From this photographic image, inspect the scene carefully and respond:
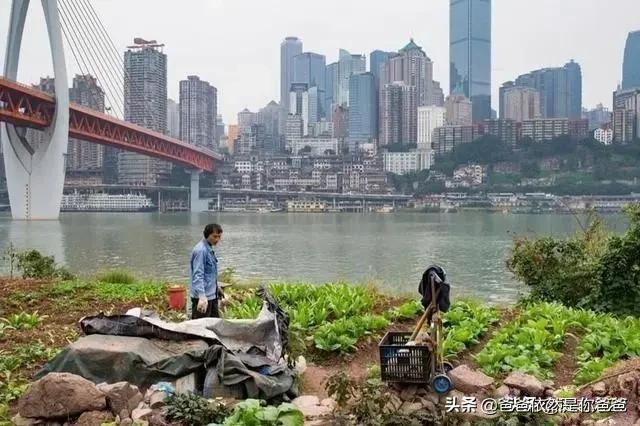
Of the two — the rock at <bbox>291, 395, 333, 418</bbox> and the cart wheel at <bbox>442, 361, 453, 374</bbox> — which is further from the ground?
the cart wheel at <bbox>442, 361, 453, 374</bbox>

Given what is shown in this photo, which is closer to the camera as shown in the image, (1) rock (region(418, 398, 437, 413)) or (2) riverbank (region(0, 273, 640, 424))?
(1) rock (region(418, 398, 437, 413))

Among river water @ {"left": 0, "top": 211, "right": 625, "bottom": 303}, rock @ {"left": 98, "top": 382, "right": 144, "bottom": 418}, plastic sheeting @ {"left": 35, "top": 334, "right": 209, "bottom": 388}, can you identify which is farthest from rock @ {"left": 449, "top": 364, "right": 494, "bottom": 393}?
river water @ {"left": 0, "top": 211, "right": 625, "bottom": 303}

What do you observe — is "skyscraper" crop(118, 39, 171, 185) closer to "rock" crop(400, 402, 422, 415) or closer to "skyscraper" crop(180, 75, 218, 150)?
"skyscraper" crop(180, 75, 218, 150)

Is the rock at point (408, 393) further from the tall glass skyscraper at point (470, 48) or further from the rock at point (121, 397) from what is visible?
the tall glass skyscraper at point (470, 48)

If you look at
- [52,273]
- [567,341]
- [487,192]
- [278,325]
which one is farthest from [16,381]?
[487,192]

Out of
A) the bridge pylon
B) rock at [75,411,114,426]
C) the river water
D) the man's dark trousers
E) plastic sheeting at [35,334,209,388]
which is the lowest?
the river water

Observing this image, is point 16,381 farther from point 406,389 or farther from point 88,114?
point 88,114

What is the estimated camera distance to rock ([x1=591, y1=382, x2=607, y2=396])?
3572mm

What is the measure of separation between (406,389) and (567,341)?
189 cm

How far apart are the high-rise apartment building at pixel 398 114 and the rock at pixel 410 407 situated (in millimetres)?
121272

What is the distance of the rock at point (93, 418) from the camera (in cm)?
324

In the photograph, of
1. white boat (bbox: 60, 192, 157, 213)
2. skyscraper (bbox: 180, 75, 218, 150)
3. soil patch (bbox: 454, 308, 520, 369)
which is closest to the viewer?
soil patch (bbox: 454, 308, 520, 369)

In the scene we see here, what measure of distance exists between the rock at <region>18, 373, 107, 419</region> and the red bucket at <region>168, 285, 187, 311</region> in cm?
297

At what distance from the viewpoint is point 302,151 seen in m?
116
